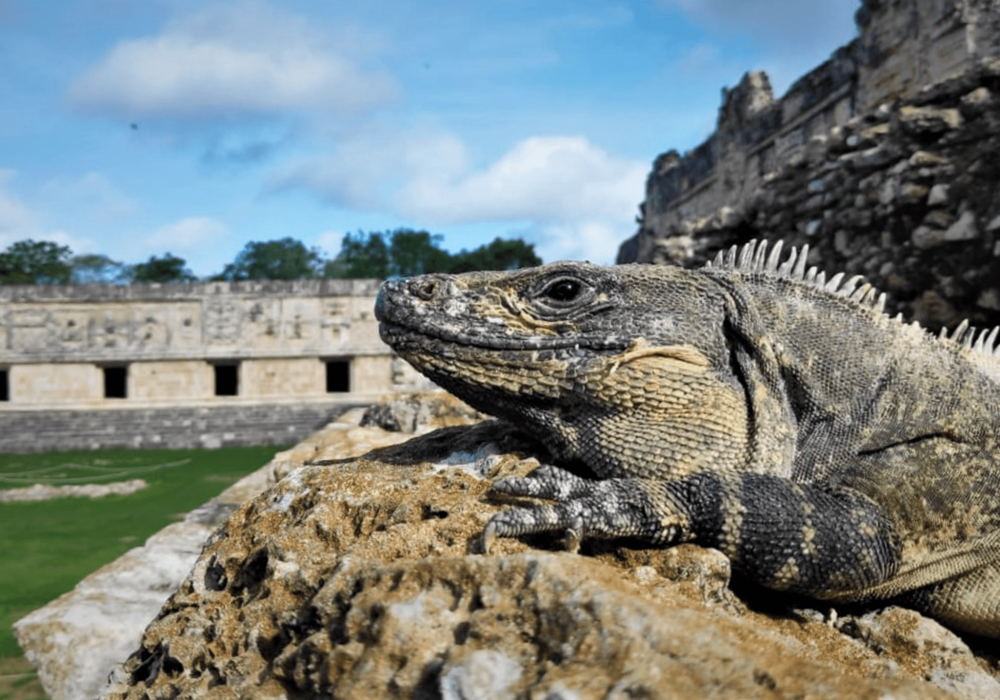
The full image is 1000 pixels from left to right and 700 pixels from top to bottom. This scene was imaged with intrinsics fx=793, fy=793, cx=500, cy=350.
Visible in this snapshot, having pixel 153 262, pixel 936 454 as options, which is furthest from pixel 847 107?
pixel 153 262

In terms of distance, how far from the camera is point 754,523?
6.41 feet

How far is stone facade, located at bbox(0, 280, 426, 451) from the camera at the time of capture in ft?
72.0

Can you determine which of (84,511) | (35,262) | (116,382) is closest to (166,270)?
(35,262)

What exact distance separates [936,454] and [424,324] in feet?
4.80

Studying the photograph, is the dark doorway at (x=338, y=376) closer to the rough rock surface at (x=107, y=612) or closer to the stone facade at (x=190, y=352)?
the stone facade at (x=190, y=352)

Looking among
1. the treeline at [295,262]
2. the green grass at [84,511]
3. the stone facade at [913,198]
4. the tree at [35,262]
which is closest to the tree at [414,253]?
the treeline at [295,262]

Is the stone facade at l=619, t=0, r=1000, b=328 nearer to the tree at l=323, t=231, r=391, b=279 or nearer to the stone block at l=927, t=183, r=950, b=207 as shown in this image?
the stone block at l=927, t=183, r=950, b=207

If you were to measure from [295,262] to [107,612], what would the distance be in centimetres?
5184

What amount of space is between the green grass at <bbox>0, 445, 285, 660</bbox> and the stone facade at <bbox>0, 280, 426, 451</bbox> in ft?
9.08

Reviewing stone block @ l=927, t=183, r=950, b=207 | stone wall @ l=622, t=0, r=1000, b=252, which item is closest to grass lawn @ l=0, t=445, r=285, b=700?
stone block @ l=927, t=183, r=950, b=207

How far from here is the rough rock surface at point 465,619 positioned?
53.1 inches

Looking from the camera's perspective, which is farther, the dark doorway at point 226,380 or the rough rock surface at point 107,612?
the dark doorway at point 226,380

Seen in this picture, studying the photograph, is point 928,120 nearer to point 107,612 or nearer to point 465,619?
point 465,619

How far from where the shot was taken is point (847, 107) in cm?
1296
